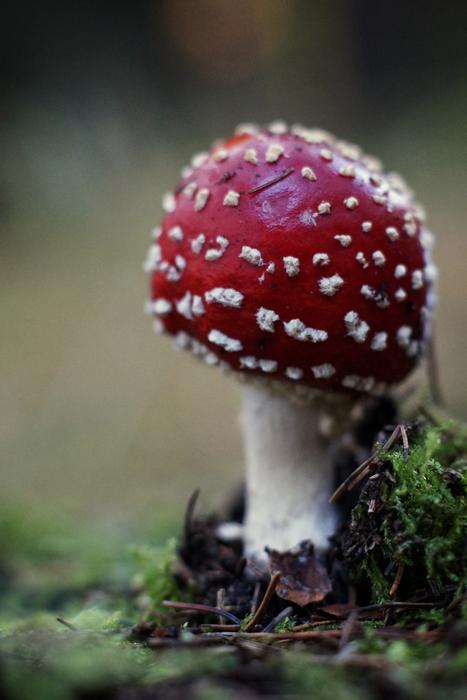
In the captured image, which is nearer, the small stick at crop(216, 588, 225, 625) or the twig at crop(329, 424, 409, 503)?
the twig at crop(329, 424, 409, 503)

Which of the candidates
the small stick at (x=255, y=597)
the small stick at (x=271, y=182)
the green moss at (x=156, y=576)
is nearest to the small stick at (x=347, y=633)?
the small stick at (x=255, y=597)

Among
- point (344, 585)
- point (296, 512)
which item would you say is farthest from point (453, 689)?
point (296, 512)

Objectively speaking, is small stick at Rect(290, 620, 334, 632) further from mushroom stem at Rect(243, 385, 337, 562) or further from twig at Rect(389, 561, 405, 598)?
mushroom stem at Rect(243, 385, 337, 562)

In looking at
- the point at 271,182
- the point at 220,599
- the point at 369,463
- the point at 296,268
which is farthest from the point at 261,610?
the point at 271,182

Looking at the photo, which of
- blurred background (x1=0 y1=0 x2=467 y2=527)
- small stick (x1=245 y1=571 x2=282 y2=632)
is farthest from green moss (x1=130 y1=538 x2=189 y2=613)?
blurred background (x1=0 y1=0 x2=467 y2=527)

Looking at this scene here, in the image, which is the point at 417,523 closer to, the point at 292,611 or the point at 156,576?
the point at 292,611

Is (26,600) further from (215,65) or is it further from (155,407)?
(215,65)

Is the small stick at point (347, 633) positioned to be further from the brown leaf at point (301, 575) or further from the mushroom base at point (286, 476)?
the mushroom base at point (286, 476)
